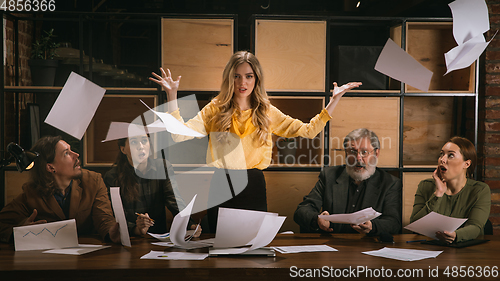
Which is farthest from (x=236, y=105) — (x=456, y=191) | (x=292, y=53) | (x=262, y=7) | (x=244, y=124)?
(x=262, y=7)

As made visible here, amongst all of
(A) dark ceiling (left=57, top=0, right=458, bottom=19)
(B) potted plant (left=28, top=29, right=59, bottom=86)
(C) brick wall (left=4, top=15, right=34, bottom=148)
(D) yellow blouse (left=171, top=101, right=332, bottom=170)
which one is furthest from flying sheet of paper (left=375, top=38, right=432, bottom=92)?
(C) brick wall (left=4, top=15, right=34, bottom=148)

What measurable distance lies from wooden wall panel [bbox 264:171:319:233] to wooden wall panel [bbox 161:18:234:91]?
778 mm

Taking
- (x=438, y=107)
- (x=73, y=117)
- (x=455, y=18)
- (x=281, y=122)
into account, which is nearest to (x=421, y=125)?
(x=438, y=107)

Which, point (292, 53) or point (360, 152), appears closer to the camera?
point (360, 152)

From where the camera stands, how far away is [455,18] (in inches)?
55.4

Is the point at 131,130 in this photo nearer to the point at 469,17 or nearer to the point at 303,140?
the point at 303,140

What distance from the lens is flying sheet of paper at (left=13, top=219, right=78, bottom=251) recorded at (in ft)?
4.26

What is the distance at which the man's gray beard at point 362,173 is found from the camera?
2219mm

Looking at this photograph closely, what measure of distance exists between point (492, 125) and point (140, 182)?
8.28 feet

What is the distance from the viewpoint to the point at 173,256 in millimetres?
1201

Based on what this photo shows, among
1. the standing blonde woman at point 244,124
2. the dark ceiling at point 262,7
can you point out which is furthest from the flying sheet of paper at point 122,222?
the dark ceiling at point 262,7

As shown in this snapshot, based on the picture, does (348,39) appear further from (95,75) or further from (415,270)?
(415,270)

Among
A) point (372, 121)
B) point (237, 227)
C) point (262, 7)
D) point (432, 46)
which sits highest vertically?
point (262, 7)

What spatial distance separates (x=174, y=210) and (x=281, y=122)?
0.78 m
